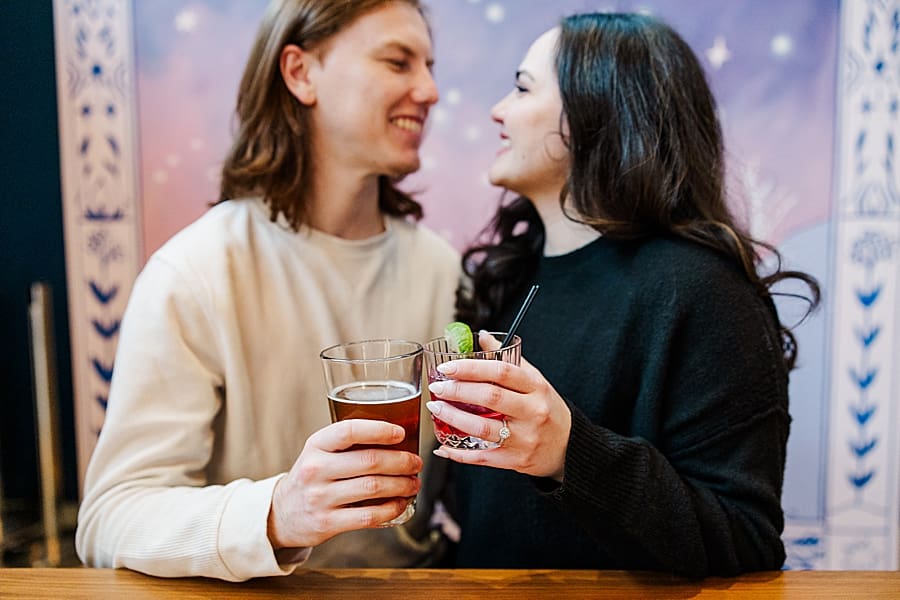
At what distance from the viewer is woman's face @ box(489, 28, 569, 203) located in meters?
1.64

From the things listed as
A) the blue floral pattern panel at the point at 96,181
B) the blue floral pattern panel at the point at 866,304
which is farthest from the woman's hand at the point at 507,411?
the blue floral pattern panel at the point at 96,181

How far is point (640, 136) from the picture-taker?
1537 mm

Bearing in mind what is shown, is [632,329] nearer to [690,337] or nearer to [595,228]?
[690,337]

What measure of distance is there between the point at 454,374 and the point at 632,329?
559mm

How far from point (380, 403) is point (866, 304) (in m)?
2.32

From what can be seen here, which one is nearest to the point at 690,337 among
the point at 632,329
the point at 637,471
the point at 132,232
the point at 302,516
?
the point at 632,329

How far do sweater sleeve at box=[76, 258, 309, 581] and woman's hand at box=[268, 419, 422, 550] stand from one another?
101 millimetres

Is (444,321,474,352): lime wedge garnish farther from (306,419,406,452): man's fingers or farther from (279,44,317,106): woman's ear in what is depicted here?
(279,44,317,106): woman's ear

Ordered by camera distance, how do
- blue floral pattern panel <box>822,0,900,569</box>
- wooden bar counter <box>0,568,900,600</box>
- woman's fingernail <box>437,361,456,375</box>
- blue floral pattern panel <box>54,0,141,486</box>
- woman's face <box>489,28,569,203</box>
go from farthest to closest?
blue floral pattern panel <box>54,0,141,486</box>
blue floral pattern panel <box>822,0,900,569</box>
woman's face <box>489,28,569,203</box>
wooden bar counter <box>0,568,900,600</box>
woman's fingernail <box>437,361,456,375</box>

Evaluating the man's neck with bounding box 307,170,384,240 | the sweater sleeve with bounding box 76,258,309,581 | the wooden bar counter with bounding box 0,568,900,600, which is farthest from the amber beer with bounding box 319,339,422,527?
the man's neck with bounding box 307,170,384,240

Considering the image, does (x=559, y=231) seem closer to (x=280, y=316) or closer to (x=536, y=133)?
(x=536, y=133)

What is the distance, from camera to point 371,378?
1.11 m

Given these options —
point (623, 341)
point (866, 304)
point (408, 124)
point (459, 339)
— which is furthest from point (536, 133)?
point (866, 304)

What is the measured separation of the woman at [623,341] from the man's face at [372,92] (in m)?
0.26
